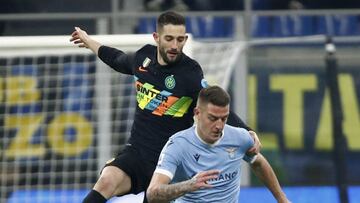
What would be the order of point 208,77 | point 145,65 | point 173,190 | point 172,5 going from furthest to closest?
point 172,5
point 208,77
point 145,65
point 173,190

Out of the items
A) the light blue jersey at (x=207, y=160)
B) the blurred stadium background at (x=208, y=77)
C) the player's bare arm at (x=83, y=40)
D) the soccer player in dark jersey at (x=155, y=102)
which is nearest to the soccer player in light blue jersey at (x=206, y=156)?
the light blue jersey at (x=207, y=160)

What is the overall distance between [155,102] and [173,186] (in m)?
1.38

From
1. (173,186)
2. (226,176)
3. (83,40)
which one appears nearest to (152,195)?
(173,186)

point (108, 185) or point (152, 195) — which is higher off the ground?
point (152, 195)

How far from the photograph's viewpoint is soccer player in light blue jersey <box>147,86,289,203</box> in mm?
5133

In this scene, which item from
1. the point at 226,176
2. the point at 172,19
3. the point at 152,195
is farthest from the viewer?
the point at 172,19

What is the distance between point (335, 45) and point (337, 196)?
5.70 ft

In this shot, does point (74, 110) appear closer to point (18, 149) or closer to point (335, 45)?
point (18, 149)

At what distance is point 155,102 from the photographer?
6.33m

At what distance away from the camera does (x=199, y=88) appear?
6.24m

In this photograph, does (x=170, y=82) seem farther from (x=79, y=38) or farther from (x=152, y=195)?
(x=152, y=195)

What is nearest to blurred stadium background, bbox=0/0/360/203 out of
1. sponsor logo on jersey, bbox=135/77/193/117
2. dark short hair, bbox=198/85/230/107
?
sponsor logo on jersey, bbox=135/77/193/117

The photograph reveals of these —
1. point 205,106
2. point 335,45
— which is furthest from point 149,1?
point 205,106

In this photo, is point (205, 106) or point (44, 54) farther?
point (44, 54)
